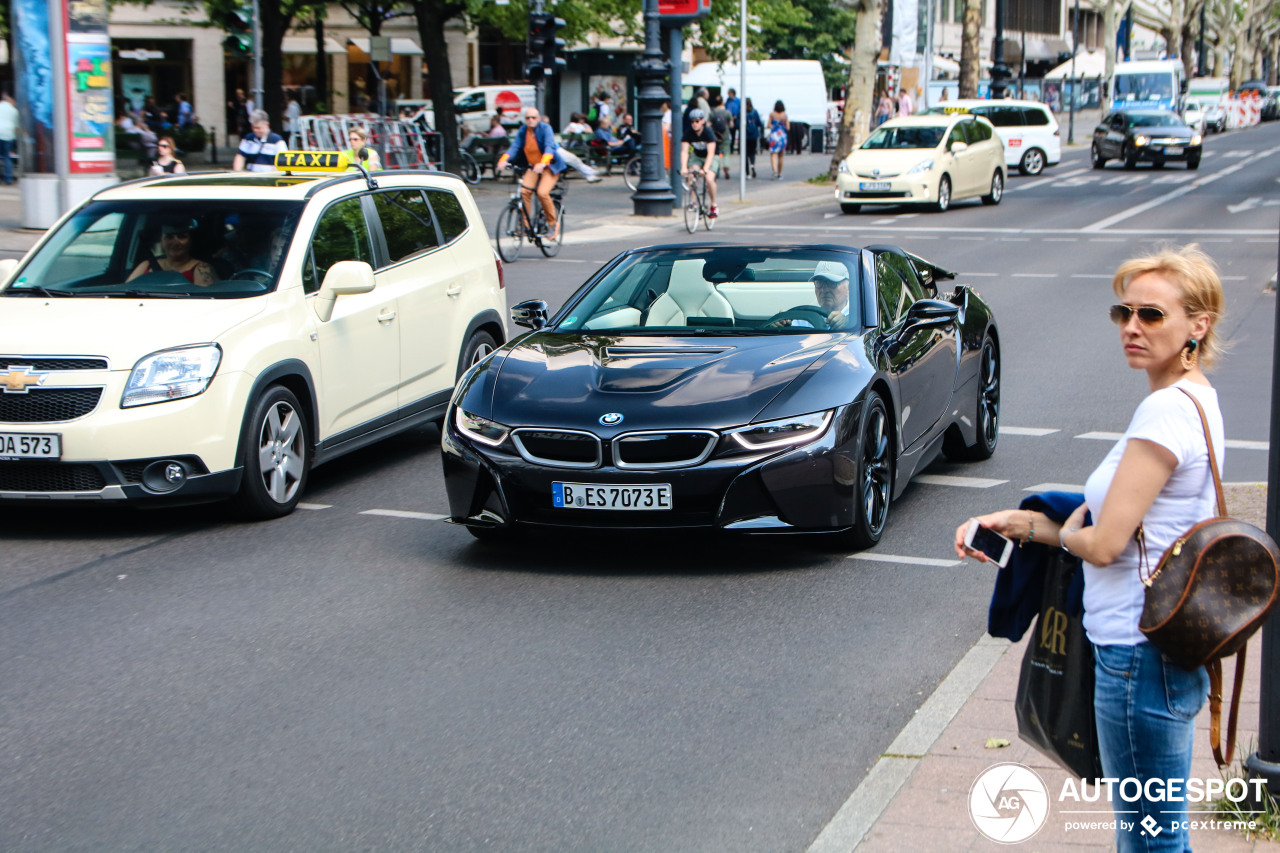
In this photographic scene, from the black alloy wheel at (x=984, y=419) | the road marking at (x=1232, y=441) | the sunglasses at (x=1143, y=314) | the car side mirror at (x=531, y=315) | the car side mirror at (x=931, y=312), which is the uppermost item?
the sunglasses at (x=1143, y=314)

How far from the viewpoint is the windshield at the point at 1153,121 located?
42875 mm

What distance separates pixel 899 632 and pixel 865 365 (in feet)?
4.97

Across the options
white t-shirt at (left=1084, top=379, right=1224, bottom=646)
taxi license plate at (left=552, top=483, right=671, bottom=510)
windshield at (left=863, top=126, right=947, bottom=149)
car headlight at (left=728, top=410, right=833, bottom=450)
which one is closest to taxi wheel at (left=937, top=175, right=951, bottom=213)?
windshield at (left=863, top=126, right=947, bottom=149)

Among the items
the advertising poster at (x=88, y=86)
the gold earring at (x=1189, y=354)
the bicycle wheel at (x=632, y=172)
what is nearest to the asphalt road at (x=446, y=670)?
the gold earring at (x=1189, y=354)

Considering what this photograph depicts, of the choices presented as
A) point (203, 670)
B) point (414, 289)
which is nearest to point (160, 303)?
point (414, 289)

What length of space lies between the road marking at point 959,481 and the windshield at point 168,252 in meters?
3.54

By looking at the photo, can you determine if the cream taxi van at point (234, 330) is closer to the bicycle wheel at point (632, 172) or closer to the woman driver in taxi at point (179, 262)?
the woman driver in taxi at point (179, 262)

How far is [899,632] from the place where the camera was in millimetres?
5727

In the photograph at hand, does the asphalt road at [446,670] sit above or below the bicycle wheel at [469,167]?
below

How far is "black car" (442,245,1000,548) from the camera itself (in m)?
6.32

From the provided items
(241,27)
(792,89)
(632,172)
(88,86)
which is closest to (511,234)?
(88,86)

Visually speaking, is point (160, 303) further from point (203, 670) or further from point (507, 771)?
point (507, 771)

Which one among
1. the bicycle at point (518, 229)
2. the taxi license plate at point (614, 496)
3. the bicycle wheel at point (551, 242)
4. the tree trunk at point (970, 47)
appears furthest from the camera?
the tree trunk at point (970, 47)

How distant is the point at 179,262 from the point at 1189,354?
20.5 feet
